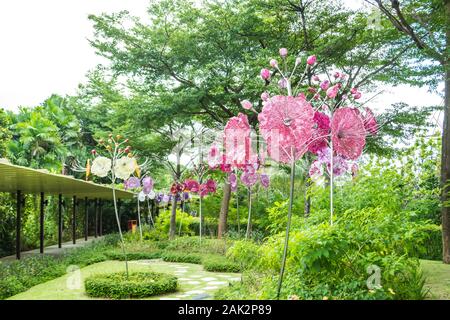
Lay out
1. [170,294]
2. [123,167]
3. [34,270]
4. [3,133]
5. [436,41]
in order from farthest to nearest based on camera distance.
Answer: [3,133]
[436,41]
[34,270]
[123,167]
[170,294]

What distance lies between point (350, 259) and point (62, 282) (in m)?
4.87

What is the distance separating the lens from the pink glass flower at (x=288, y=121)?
3.75 m

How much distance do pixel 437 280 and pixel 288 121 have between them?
413cm

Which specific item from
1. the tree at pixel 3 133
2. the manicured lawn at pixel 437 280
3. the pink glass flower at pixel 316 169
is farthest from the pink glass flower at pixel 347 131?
the tree at pixel 3 133

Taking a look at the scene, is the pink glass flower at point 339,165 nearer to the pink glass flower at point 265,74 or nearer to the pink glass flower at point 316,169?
the pink glass flower at point 316,169

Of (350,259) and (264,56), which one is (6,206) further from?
(350,259)

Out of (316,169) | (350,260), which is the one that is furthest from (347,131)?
(316,169)

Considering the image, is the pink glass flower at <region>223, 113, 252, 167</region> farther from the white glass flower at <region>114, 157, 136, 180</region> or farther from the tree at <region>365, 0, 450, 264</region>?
the tree at <region>365, 0, 450, 264</region>

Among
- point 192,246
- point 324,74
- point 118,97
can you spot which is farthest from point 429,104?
point 118,97

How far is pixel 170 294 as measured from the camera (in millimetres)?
6469

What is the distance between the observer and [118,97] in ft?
50.9

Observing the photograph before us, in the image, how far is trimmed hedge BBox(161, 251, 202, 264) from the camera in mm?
10391

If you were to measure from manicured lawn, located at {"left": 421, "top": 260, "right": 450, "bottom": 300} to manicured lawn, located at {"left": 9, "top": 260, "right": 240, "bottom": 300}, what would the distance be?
261 centimetres

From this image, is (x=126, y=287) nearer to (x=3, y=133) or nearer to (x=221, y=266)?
(x=221, y=266)
